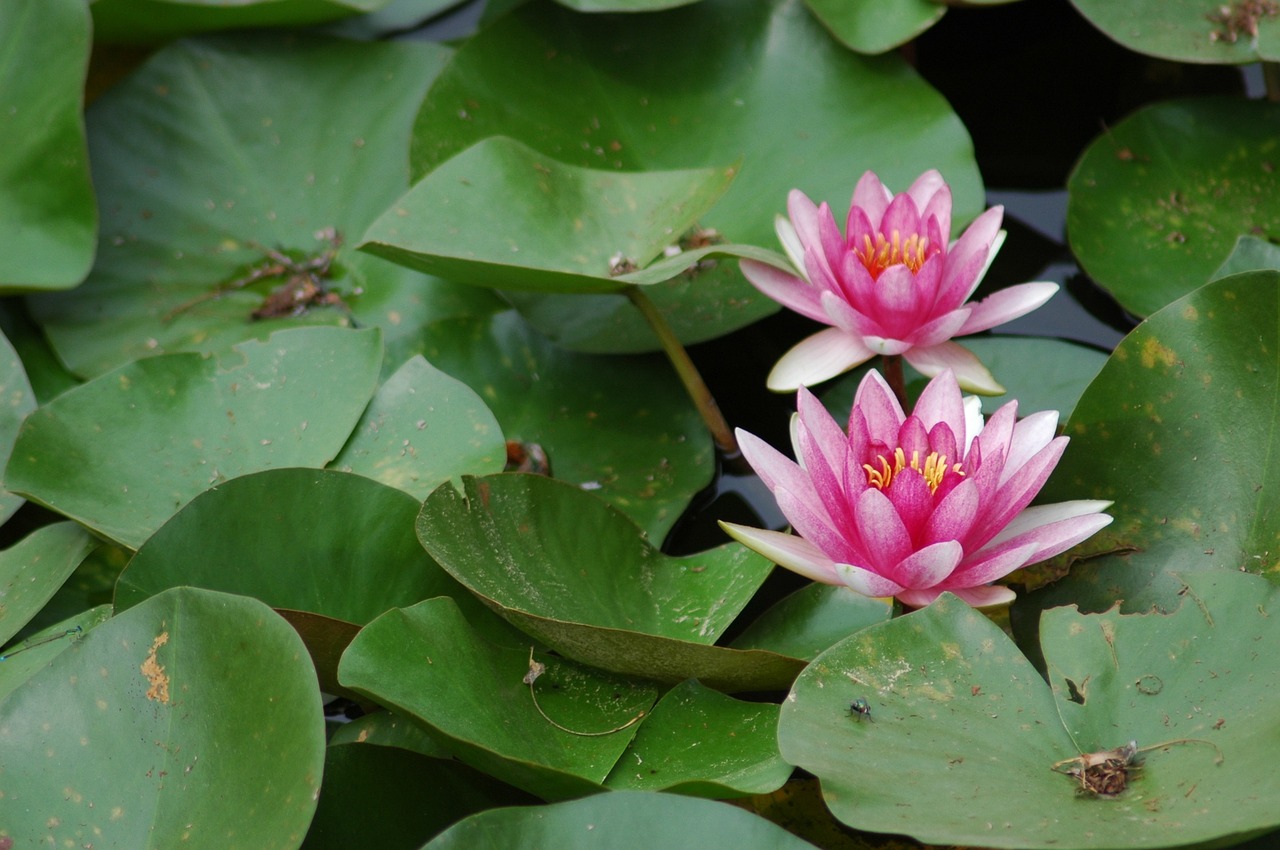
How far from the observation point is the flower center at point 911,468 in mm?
1188

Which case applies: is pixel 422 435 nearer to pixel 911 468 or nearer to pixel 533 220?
pixel 533 220

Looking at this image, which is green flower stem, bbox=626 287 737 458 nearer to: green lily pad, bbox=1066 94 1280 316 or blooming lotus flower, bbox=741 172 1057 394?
blooming lotus flower, bbox=741 172 1057 394

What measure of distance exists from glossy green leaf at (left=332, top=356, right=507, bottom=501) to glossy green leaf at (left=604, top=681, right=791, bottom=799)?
460mm

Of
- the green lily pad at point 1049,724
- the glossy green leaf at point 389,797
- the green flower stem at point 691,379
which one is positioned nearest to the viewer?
the green lily pad at point 1049,724

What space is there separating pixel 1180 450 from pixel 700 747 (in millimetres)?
693

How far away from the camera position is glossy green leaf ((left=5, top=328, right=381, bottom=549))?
4.74 ft

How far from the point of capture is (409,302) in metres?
1.87

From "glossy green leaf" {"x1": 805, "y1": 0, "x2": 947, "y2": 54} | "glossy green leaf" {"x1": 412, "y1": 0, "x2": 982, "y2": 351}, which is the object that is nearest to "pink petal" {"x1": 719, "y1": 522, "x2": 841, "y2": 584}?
"glossy green leaf" {"x1": 412, "y1": 0, "x2": 982, "y2": 351}

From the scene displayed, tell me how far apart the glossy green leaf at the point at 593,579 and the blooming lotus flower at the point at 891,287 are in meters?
0.34

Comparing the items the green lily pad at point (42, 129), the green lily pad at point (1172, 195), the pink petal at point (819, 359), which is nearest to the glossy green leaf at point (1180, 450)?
the pink petal at point (819, 359)

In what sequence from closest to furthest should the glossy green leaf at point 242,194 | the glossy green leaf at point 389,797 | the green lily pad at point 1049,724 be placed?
the green lily pad at point 1049,724, the glossy green leaf at point 389,797, the glossy green leaf at point 242,194

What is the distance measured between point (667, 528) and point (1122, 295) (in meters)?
0.92

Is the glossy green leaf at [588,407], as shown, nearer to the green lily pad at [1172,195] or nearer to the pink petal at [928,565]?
the pink petal at [928,565]

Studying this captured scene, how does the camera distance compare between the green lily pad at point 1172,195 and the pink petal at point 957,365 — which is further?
the green lily pad at point 1172,195
